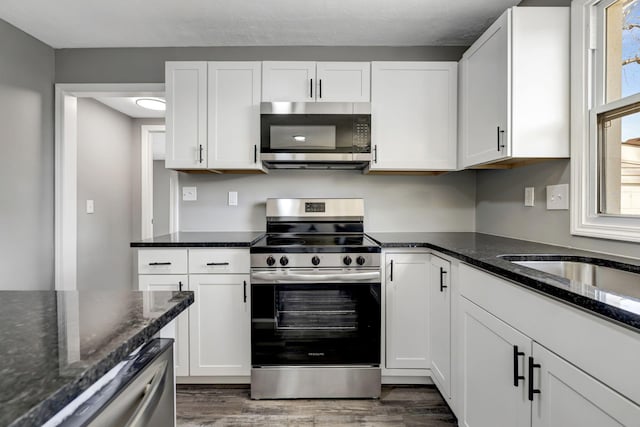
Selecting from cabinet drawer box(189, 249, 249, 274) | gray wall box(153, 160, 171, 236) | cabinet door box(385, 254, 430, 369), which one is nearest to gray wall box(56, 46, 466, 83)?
cabinet drawer box(189, 249, 249, 274)

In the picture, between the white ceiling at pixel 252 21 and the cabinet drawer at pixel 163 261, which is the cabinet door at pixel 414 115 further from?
the cabinet drawer at pixel 163 261

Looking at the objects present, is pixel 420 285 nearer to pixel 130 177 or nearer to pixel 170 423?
pixel 170 423

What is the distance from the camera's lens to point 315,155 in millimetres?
2246

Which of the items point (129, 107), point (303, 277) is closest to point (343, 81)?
point (303, 277)

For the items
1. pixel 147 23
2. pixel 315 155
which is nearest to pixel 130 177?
pixel 147 23

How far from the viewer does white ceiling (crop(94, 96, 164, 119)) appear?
3.41 meters

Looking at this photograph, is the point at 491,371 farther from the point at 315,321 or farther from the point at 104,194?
the point at 104,194

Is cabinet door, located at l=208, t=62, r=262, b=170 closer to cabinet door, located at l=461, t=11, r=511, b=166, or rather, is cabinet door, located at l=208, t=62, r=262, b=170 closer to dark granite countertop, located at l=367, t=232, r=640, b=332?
dark granite countertop, located at l=367, t=232, r=640, b=332

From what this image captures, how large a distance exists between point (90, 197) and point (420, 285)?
320 centimetres

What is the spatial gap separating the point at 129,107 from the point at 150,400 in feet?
12.4

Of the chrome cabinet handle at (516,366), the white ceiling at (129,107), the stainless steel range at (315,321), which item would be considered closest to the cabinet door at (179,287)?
the stainless steel range at (315,321)

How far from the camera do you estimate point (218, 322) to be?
6.93ft

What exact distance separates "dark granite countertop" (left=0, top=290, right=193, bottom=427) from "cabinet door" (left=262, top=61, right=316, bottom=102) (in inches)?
71.0

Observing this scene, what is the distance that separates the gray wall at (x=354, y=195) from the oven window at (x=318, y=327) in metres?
0.82
